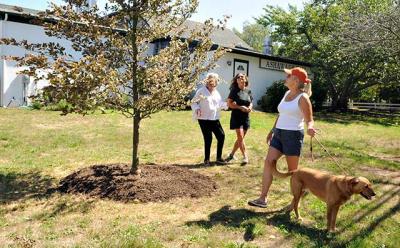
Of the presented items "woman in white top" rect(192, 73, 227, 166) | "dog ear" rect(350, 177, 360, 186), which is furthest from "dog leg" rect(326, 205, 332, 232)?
"woman in white top" rect(192, 73, 227, 166)

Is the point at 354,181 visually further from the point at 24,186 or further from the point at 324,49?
the point at 324,49

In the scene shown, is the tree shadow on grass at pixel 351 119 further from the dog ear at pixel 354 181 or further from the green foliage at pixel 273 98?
the dog ear at pixel 354 181

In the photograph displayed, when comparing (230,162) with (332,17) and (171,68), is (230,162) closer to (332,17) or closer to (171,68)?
(171,68)

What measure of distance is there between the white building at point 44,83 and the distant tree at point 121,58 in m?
3.87

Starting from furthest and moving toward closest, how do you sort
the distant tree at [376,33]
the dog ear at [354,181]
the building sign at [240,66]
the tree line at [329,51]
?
1. the building sign at [240,66]
2. the tree line at [329,51]
3. the distant tree at [376,33]
4. the dog ear at [354,181]

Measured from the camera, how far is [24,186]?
6668 mm

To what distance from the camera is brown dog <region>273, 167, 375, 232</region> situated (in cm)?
477

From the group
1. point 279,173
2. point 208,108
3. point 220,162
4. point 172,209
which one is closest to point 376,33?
point 208,108

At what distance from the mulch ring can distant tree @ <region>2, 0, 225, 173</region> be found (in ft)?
1.23

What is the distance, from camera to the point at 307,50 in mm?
30625

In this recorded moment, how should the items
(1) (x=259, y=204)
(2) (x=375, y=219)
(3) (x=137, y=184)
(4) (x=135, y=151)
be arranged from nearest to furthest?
(2) (x=375, y=219)
(1) (x=259, y=204)
(3) (x=137, y=184)
(4) (x=135, y=151)

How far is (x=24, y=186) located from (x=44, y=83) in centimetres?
1313

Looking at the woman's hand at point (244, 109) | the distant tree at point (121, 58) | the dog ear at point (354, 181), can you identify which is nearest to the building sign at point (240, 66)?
the woman's hand at point (244, 109)

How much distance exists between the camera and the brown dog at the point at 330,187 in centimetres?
477
